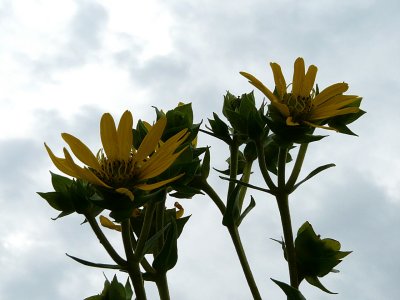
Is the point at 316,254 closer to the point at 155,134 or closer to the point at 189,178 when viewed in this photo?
the point at 189,178

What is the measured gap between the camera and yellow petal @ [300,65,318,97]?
1563mm

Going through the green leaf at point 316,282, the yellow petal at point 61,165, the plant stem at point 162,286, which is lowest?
the green leaf at point 316,282

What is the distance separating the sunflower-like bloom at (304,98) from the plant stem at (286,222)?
9 centimetres

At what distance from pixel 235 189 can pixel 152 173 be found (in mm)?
240

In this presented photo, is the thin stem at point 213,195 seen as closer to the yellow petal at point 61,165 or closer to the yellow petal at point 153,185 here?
the yellow petal at point 153,185

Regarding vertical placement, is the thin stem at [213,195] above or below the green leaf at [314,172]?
above

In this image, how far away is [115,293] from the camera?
1.49 metres

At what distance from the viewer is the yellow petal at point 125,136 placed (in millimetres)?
1364

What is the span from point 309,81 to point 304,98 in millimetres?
60

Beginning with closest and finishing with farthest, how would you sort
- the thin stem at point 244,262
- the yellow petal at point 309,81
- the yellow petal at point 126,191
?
1. the yellow petal at point 126,191
2. the thin stem at point 244,262
3. the yellow petal at point 309,81

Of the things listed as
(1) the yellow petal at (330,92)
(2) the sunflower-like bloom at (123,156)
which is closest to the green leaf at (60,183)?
(2) the sunflower-like bloom at (123,156)

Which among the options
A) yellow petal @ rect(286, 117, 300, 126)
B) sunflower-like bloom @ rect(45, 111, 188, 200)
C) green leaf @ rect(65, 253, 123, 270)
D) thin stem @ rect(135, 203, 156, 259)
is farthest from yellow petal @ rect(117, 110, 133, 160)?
yellow petal @ rect(286, 117, 300, 126)

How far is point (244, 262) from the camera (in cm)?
150

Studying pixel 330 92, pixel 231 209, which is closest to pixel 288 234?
pixel 231 209
